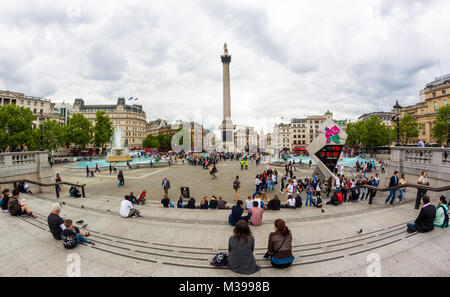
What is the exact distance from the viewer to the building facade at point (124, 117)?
3627 inches

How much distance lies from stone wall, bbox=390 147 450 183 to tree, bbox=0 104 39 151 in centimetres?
4857

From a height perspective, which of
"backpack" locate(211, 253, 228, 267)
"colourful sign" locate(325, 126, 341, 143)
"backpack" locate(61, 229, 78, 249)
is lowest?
"backpack" locate(211, 253, 228, 267)

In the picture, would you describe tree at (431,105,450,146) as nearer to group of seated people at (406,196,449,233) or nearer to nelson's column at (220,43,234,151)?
group of seated people at (406,196,449,233)

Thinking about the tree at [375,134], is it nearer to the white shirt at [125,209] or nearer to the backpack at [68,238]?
the white shirt at [125,209]

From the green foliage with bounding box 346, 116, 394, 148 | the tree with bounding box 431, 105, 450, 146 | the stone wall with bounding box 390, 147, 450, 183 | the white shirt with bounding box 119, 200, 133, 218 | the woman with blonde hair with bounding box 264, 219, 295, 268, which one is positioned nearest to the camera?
the woman with blonde hair with bounding box 264, 219, 295, 268

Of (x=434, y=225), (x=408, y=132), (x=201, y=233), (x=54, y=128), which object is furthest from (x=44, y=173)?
(x=408, y=132)

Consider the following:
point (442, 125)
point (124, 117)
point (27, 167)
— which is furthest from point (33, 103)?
point (442, 125)

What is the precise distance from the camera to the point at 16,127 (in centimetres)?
3225

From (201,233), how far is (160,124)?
A: 132 meters

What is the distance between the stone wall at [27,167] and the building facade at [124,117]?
83847 mm

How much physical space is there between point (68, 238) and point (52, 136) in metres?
50.2

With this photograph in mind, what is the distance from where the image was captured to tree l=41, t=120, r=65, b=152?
4044 cm

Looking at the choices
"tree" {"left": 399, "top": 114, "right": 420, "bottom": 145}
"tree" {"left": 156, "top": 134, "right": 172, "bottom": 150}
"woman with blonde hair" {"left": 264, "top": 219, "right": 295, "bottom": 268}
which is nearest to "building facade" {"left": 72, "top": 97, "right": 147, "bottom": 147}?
"tree" {"left": 156, "top": 134, "right": 172, "bottom": 150}

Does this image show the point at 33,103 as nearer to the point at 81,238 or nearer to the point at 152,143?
the point at 152,143
